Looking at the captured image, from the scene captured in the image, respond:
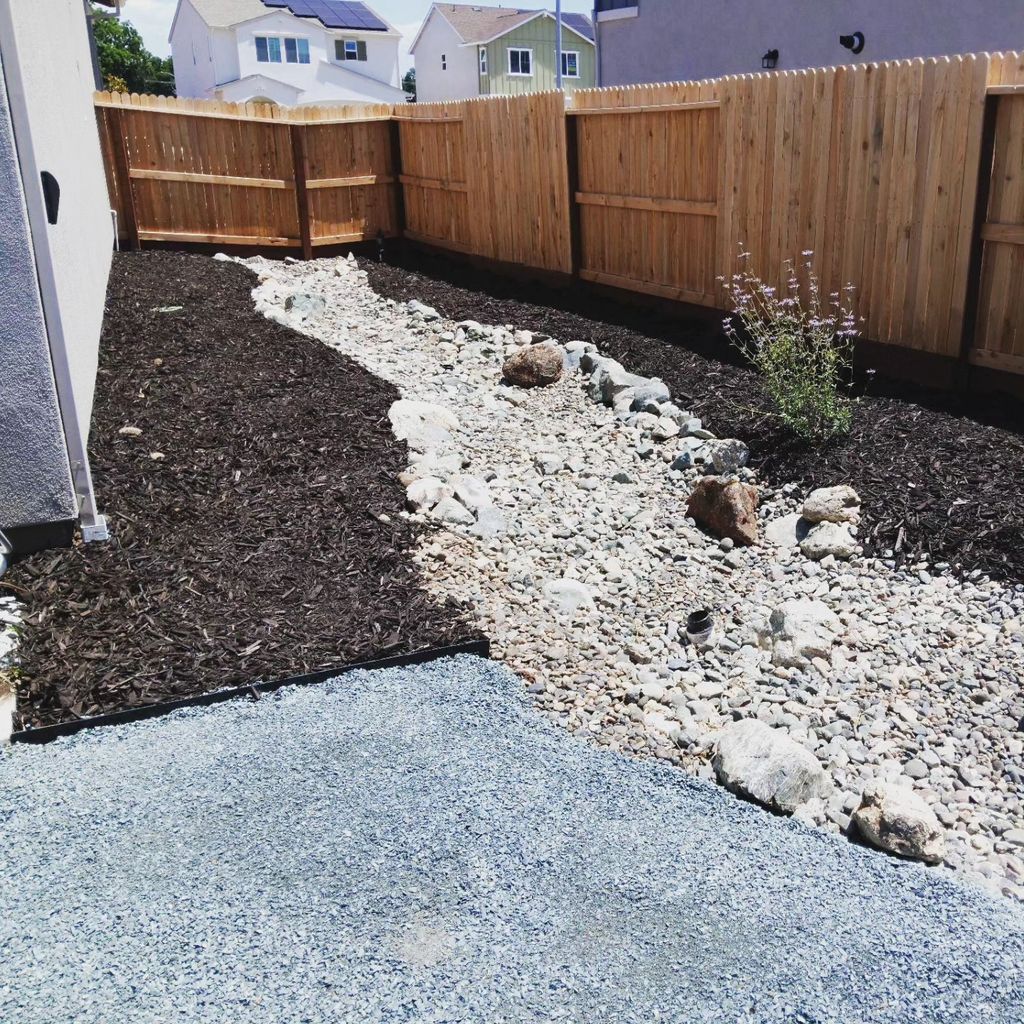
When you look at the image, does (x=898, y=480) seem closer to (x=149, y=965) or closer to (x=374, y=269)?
(x=149, y=965)

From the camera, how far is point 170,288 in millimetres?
10117

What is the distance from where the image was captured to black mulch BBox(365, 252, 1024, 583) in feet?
16.2

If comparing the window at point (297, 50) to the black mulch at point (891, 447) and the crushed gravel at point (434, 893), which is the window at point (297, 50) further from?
the crushed gravel at point (434, 893)

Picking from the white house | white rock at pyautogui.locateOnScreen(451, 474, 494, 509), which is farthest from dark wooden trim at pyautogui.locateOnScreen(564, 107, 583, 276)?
the white house

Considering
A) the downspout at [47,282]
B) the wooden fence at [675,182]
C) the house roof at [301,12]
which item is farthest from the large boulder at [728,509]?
the house roof at [301,12]

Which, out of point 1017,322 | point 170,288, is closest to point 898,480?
point 1017,322

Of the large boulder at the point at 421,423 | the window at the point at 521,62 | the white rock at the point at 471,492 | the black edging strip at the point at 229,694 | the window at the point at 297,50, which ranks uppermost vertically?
the window at the point at 297,50

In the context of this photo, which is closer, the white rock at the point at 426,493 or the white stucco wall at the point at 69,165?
the white stucco wall at the point at 69,165

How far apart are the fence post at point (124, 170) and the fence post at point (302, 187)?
81.4 inches

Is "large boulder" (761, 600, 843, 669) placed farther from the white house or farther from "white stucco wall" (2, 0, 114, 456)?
the white house

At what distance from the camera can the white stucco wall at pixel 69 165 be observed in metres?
4.98

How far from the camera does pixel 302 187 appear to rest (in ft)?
43.8

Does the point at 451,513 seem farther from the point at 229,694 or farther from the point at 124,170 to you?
the point at 124,170

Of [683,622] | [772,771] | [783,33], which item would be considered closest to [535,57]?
[783,33]
